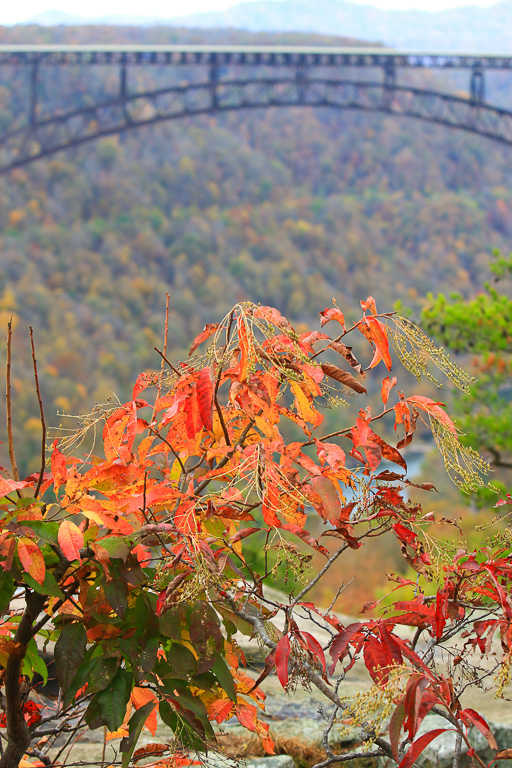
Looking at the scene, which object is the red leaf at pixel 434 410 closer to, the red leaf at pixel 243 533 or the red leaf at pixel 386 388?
the red leaf at pixel 386 388

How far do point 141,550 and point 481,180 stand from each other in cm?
3012

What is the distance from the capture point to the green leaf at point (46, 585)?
0.75m

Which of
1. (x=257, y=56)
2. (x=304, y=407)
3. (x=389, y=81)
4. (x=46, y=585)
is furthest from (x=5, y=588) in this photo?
(x=389, y=81)

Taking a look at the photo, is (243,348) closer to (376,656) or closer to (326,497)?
(326,497)

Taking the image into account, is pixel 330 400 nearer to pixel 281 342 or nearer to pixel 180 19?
pixel 281 342

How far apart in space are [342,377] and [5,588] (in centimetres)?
45

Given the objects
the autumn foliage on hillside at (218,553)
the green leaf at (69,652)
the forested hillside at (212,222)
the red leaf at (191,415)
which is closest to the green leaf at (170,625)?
the autumn foliage on hillside at (218,553)

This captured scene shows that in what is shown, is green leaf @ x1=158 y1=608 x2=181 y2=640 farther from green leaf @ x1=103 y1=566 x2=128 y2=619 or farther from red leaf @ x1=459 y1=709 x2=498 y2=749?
red leaf @ x1=459 y1=709 x2=498 y2=749

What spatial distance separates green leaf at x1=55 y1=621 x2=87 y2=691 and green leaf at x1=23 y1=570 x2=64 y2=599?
0.07m

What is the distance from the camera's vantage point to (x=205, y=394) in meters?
0.78

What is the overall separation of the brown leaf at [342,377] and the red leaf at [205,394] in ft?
0.51

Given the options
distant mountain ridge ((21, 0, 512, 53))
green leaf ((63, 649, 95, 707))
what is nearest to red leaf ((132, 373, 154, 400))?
green leaf ((63, 649, 95, 707))

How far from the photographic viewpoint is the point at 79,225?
20.5 meters

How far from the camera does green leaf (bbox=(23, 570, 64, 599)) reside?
75 cm
